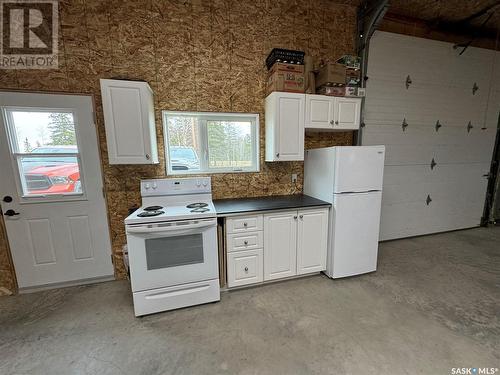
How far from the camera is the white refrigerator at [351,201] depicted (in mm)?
2418

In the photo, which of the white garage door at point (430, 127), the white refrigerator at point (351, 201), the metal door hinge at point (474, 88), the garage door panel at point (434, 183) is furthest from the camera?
the metal door hinge at point (474, 88)

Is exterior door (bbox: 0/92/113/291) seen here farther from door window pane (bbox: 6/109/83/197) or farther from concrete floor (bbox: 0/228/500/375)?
concrete floor (bbox: 0/228/500/375)

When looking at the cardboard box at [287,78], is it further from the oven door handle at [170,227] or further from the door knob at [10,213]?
the door knob at [10,213]

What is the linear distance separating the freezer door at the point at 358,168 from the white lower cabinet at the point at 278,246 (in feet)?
1.39

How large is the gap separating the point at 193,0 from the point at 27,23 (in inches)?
70.1

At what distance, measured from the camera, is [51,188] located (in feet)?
7.66

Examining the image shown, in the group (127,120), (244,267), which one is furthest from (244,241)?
(127,120)

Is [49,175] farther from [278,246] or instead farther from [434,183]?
[434,183]

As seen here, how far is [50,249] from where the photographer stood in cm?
241

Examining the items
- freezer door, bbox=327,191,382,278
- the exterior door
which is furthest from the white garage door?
the exterior door

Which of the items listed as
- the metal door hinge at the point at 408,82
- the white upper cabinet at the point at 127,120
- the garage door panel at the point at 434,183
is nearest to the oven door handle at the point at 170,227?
the white upper cabinet at the point at 127,120

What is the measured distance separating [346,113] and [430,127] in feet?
7.01

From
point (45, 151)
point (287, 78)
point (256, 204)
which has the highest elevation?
point (287, 78)

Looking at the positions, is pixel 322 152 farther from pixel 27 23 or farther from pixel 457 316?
pixel 27 23
